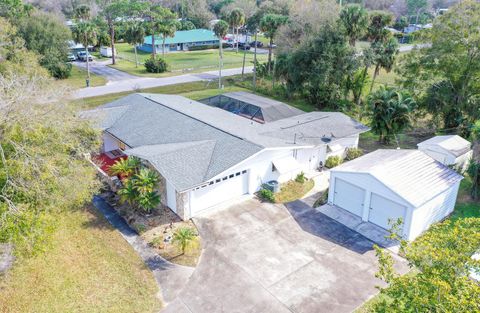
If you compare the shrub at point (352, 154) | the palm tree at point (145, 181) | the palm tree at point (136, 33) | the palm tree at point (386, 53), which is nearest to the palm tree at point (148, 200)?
the palm tree at point (145, 181)

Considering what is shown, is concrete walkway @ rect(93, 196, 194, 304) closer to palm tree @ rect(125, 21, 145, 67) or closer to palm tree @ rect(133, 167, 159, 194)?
palm tree @ rect(133, 167, 159, 194)

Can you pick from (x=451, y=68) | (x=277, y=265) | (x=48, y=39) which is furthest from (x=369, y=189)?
(x=48, y=39)

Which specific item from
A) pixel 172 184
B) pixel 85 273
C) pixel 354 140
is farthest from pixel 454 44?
pixel 85 273

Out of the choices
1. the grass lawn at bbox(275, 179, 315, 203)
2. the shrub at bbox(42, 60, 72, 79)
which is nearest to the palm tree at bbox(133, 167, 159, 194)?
the grass lawn at bbox(275, 179, 315, 203)

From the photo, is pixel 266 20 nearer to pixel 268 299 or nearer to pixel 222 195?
pixel 222 195

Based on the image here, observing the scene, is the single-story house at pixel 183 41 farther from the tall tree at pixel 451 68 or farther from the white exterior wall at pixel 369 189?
the white exterior wall at pixel 369 189
